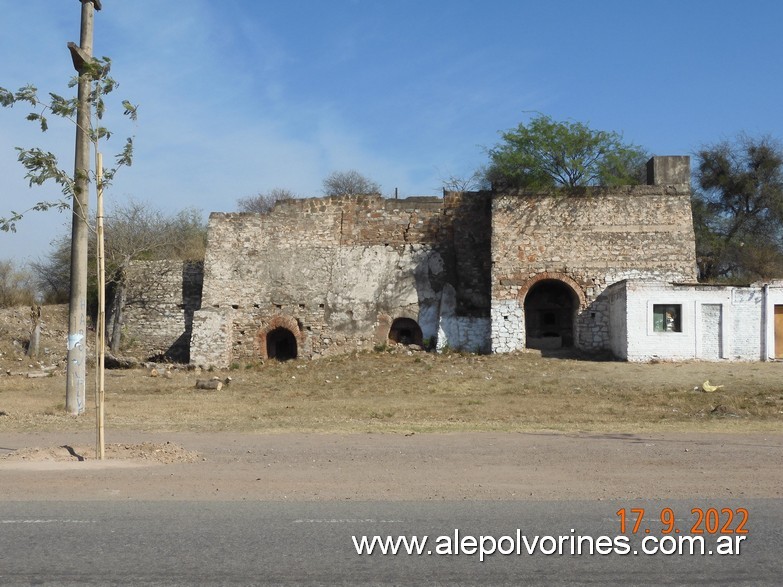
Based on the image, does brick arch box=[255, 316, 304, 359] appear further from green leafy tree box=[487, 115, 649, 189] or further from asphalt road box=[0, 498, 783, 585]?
asphalt road box=[0, 498, 783, 585]

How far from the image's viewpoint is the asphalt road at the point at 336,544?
5773 mm

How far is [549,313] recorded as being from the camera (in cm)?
2734

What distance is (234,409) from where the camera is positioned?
18.3 meters

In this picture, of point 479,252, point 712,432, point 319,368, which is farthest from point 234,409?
point 479,252

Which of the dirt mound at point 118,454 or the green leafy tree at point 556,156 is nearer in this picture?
the dirt mound at point 118,454

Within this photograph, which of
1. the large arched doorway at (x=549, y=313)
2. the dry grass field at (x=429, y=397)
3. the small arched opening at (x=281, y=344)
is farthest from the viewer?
the small arched opening at (x=281, y=344)

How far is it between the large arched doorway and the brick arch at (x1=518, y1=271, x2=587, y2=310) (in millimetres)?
A: 1350

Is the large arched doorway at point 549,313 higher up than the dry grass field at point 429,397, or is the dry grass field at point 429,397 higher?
the large arched doorway at point 549,313

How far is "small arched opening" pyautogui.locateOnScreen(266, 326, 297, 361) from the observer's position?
28.1 meters

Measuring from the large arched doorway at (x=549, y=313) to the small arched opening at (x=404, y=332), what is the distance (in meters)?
3.65

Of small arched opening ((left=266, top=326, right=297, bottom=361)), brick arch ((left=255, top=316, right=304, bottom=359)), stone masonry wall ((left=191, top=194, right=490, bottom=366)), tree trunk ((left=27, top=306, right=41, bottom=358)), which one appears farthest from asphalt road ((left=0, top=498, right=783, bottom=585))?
tree trunk ((left=27, top=306, right=41, bottom=358))

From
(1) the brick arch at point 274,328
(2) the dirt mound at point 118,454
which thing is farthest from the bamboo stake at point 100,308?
(1) the brick arch at point 274,328

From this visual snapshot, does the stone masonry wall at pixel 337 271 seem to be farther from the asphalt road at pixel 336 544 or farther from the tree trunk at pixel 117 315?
the asphalt road at pixel 336 544

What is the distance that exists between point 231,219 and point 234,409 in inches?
448
